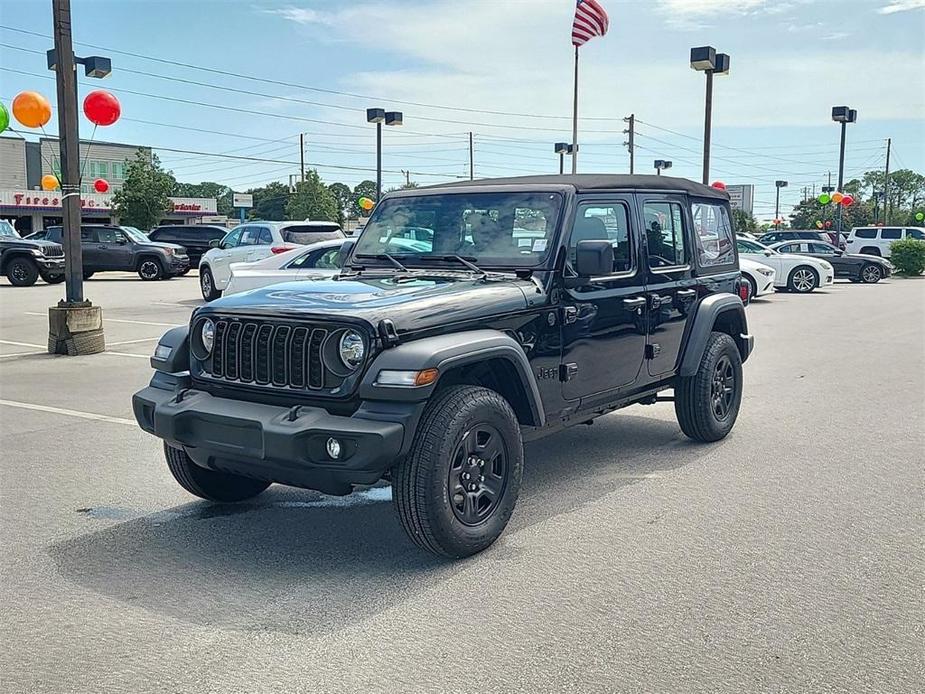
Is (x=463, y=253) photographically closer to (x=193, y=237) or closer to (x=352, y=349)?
(x=352, y=349)

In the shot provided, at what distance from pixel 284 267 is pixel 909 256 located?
25.5 m

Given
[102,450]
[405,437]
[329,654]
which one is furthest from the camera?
[102,450]

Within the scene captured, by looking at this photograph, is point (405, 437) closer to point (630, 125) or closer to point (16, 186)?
point (630, 125)

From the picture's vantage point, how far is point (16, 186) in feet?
245

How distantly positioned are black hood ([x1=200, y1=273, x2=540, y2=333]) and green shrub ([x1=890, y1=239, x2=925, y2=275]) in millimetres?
31279

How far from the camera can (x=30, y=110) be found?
16.5 metres

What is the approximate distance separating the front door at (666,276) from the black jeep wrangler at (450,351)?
16 millimetres

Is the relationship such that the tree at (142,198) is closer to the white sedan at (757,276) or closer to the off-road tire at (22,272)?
the off-road tire at (22,272)

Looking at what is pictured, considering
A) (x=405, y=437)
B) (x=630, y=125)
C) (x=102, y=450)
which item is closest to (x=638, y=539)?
(x=405, y=437)

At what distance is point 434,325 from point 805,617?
81.1 inches

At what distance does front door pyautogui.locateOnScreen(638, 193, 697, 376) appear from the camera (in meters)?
6.15

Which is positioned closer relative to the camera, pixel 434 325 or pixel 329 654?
pixel 329 654

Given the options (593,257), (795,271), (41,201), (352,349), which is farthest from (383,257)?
(41,201)

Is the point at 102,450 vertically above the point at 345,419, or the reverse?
the point at 345,419
